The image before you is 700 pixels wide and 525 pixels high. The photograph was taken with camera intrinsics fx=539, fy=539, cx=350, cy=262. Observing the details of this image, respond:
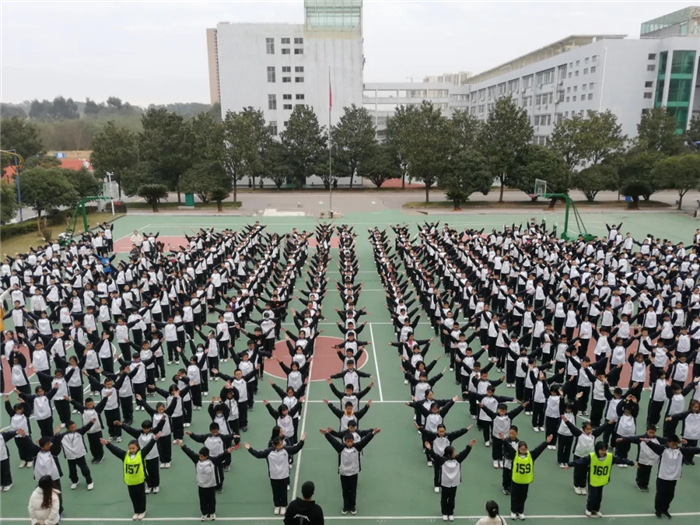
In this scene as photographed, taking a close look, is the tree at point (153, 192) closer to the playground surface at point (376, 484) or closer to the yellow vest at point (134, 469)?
the playground surface at point (376, 484)

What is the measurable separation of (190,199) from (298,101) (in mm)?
20046

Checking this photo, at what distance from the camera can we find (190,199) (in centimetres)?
3819

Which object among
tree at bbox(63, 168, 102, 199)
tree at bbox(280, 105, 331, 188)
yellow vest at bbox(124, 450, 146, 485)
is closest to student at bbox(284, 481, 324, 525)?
yellow vest at bbox(124, 450, 146, 485)

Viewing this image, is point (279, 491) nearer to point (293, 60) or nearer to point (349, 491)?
point (349, 491)

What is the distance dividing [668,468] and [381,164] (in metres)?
41.6

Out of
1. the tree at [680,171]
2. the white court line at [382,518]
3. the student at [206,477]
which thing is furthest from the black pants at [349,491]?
the tree at [680,171]

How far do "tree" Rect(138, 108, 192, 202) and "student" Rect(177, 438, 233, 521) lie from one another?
33069mm

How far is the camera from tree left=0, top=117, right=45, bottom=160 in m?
45.6

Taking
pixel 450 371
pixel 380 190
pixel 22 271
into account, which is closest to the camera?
pixel 450 371

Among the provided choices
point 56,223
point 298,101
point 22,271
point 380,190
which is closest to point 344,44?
point 298,101

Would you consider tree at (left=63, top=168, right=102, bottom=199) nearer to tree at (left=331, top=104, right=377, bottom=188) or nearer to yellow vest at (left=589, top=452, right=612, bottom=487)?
tree at (left=331, top=104, right=377, bottom=188)

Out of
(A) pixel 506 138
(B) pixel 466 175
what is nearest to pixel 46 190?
(B) pixel 466 175

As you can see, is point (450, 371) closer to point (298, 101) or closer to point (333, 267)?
point (333, 267)

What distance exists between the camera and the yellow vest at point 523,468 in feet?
22.1
